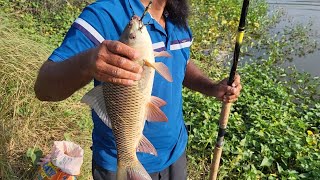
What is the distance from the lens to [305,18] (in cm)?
1126

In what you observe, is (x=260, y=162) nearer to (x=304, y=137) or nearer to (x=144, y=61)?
(x=304, y=137)

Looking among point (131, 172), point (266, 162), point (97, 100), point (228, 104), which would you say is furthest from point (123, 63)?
point (266, 162)

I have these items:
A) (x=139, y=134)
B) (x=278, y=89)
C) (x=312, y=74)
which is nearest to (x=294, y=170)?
(x=278, y=89)

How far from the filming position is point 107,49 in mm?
1432

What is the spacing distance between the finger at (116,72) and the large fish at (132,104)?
0.06m

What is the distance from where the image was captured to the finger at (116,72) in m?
1.42

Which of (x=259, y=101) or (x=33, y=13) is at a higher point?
(x=33, y=13)

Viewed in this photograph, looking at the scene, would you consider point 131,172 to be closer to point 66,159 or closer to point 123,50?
point 123,50

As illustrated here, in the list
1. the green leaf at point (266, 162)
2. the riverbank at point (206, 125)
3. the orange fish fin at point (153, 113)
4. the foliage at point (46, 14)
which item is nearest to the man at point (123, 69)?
the orange fish fin at point (153, 113)

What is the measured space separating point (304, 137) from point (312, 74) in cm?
353

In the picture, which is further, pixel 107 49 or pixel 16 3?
pixel 16 3

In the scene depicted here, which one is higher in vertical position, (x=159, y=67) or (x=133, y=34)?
(x=133, y=34)

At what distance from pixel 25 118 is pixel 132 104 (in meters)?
2.91

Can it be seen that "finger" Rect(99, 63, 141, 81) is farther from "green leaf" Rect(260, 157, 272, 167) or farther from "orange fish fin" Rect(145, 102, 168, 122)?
"green leaf" Rect(260, 157, 272, 167)
